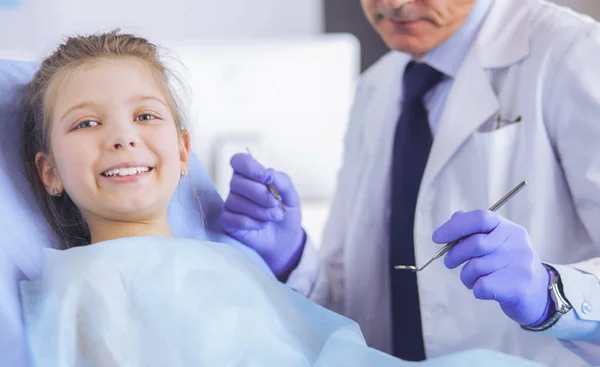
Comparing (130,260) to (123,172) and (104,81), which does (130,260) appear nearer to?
(123,172)

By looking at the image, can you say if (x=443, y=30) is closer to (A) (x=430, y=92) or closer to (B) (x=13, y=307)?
(A) (x=430, y=92)

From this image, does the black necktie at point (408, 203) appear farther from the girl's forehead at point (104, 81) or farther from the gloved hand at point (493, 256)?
the girl's forehead at point (104, 81)

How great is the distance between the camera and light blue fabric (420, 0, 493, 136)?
1.28m

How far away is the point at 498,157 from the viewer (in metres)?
1.17

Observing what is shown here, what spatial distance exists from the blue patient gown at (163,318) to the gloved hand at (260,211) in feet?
0.68

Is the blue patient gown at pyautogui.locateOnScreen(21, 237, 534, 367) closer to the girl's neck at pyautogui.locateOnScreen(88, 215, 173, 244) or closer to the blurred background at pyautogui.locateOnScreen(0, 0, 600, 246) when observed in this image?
the girl's neck at pyautogui.locateOnScreen(88, 215, 173, 244)

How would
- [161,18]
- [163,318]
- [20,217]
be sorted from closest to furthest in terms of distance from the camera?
1. [163,318]
2. [20,217]
3. [161,18]

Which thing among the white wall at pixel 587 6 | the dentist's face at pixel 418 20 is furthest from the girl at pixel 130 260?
the white wall at pixel 587 6

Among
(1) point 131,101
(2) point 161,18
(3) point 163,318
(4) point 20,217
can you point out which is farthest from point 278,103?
(3) point 163,318

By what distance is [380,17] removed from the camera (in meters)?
1.27

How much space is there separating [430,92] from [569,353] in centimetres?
52

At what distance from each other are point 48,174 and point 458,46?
708 mm

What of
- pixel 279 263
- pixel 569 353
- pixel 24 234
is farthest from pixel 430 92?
pixel 24 234

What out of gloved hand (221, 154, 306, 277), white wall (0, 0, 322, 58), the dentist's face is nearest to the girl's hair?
gloved hand (221, 154, 306, 277)
